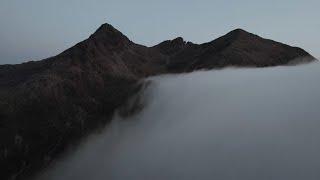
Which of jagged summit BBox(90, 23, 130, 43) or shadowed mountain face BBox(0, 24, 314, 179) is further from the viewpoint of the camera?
jagged summit BBox(90, 23, 130, 43)

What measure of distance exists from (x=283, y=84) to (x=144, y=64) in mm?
30134

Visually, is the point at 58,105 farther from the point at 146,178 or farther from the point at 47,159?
the point at 146,178

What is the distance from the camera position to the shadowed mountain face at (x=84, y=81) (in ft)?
263

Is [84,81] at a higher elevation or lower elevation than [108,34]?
lower

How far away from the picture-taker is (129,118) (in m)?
98.8

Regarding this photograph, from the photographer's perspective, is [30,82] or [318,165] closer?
[318,165]

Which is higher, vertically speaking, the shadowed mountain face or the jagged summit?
the jagged summit

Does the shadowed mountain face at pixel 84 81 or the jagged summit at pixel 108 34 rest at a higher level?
the jagged summit at pixel 108 34

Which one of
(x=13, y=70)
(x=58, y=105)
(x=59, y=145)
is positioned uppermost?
(x=13, y=70)

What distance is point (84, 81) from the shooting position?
96.1 metres

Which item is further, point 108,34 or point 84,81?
point 108,34

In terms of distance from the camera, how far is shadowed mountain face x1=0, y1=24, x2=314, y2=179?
8006 centimetres

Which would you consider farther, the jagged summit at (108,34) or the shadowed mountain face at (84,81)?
the jagged summit at (108,34)

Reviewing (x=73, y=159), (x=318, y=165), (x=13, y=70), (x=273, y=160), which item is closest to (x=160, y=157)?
(x=73, y=159)
